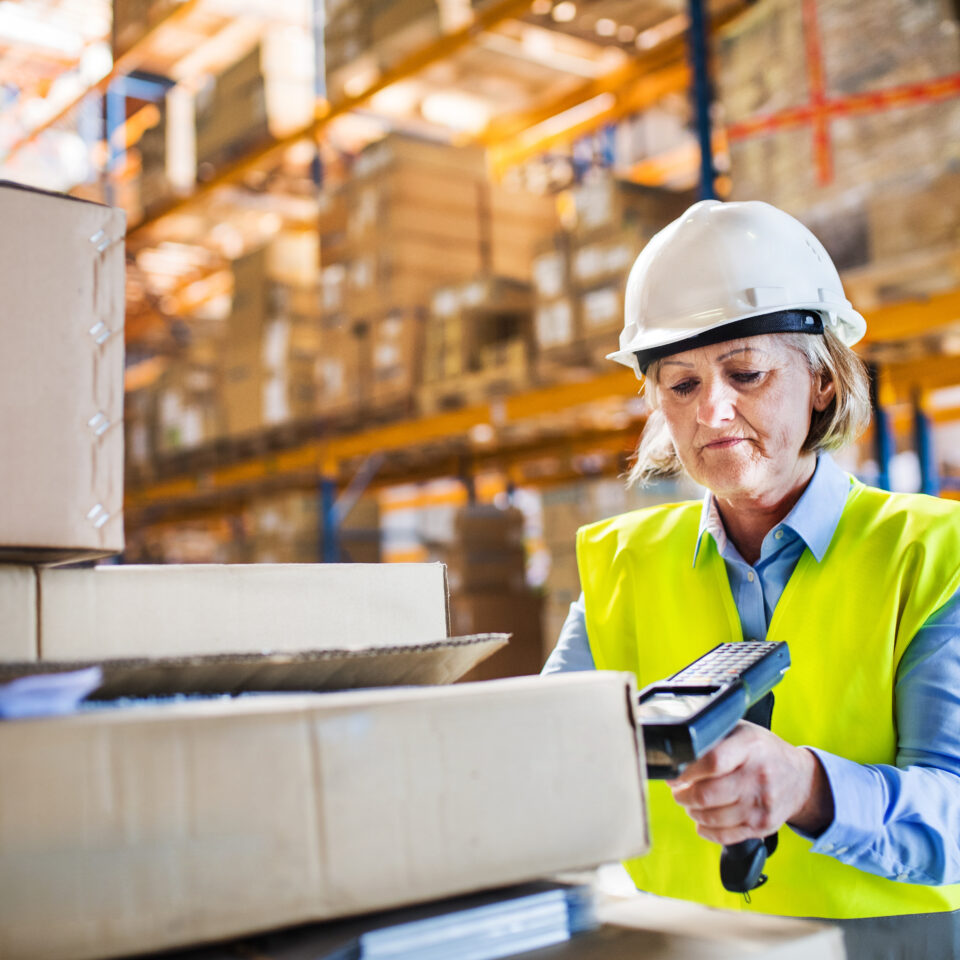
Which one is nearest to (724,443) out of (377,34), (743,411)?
(743,411)

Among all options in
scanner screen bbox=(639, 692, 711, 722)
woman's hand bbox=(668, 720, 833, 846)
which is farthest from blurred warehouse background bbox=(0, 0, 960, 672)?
scanner screen bbox=(639, 692, 711, 722)

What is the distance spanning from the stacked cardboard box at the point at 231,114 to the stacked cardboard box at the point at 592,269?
100 inches

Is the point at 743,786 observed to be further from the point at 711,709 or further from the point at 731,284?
the point at 731,284

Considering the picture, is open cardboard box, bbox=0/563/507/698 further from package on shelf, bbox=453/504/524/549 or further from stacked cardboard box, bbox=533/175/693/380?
package on shelf, bbox=453/504/524/549

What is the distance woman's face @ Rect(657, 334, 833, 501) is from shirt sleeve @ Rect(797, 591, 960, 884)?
30 centimetres

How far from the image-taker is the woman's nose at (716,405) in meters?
1.36

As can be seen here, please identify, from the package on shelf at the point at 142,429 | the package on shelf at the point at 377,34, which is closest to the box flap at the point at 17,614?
the package on shelf at the point at 377,34

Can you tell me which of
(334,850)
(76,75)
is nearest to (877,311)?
(334,850)

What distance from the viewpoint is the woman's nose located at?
1363mm

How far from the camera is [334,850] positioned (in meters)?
0.58

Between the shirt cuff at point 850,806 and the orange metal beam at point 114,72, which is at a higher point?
the orange metal beam at point 114,72

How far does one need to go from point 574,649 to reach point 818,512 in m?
0.43

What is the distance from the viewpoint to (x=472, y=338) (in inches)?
169

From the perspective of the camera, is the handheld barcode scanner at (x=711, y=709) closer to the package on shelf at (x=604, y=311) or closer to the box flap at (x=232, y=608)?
the box flap at (x=232, y=608)
